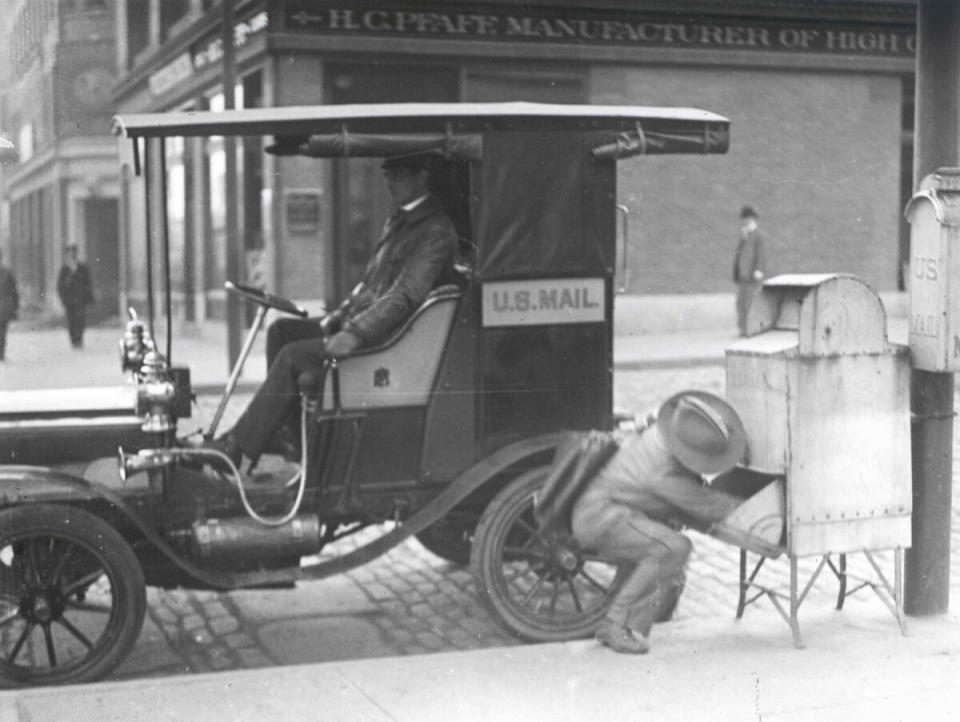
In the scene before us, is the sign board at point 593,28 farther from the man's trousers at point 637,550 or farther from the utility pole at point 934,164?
the man's trousers at point 637,550

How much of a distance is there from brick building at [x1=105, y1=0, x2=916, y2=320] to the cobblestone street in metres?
9.36

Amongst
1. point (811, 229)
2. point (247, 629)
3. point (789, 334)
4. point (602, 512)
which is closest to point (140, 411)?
point (247, 629)

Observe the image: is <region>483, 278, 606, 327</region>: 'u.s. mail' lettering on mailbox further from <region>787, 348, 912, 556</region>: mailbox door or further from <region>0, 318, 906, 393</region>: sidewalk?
<region>0, 318, 906, 393</region>: sidewalk

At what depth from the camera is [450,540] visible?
6.19m

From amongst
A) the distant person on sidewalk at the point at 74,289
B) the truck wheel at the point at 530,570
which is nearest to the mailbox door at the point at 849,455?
the truck wheel at the point at 530,570

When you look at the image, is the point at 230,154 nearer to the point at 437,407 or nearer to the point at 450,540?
the point at 450,540

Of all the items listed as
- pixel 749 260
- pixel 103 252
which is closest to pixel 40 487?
pixel 749 260

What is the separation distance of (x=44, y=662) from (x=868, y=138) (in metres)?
16.2

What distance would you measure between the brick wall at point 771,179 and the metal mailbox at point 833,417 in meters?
12.3

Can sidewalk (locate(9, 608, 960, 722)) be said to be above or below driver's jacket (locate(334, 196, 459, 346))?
below

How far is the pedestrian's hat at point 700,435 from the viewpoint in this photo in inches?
185

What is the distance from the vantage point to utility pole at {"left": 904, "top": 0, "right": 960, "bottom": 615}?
5.19 metres

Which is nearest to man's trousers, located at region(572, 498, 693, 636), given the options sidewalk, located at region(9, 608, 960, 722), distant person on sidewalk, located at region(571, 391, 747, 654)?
distant person on sidewalk, located at region(571, 391, 747, 654)

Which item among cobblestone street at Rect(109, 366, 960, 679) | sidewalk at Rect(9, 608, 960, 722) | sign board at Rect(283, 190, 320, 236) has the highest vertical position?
sign board at Rect(283, 190, 320, 236)
